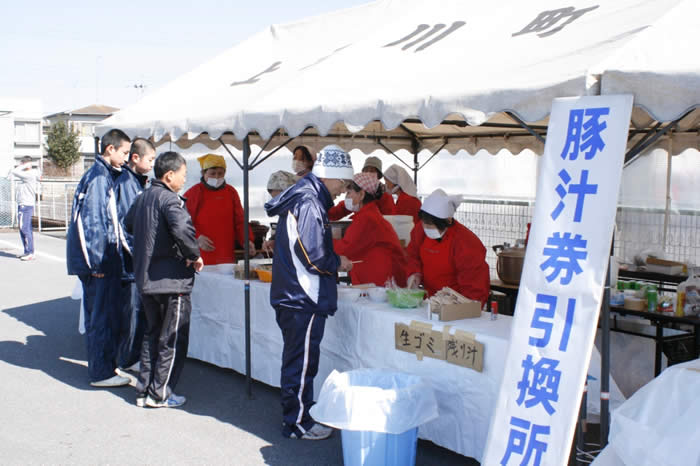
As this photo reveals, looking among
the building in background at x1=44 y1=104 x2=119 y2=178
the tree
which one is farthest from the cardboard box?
the building in background at x1=44 y1=104 x2=119 y2=178

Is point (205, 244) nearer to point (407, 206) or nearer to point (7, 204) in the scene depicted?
point (407, 206)

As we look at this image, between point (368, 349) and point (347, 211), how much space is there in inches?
122

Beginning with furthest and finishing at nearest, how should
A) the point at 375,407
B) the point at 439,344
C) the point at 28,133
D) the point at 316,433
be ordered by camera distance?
the point at 28,133
the point at 316,433
the point at 439,344
the point at 375,407

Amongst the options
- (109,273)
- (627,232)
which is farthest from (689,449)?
(627,232)

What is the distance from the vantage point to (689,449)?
2.55 meters

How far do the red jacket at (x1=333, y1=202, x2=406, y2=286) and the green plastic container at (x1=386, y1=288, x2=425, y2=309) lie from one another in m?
0.99

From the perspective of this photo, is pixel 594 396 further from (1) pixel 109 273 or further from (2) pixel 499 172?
(2) pixel 499 172

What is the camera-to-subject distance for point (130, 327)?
5.90 m

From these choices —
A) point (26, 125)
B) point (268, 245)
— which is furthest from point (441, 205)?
point (26, 125)

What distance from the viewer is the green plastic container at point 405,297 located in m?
4.55

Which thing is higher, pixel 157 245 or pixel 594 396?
pixel 157 245

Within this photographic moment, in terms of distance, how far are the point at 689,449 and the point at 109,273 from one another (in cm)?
438

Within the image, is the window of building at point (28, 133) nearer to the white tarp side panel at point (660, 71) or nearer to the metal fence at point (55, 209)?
the metal fence at point (55, 209)

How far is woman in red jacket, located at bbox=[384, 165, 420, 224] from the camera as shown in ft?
25.9
